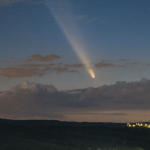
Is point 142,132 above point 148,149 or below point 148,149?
above

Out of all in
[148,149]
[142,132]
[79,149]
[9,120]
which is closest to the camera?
[79,149]

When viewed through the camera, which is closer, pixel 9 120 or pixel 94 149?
pixel 94 149

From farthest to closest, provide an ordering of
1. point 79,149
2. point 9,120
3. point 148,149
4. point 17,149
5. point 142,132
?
1. point 9,120
2. point 142,132
3. point 148,149
4. point 79,149
5. point 17,149

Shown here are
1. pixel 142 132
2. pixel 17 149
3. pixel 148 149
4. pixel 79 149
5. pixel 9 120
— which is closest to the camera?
pixel 17 149

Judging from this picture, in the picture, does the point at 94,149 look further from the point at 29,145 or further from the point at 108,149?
the point at 29,145

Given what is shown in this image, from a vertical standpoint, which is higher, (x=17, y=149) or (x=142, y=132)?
(x=142, y=132)

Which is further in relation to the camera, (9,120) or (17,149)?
(9,120)

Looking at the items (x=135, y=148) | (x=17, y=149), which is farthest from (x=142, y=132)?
(x=17, y=149)

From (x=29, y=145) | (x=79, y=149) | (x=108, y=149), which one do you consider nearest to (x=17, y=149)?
(x=29, y=145)

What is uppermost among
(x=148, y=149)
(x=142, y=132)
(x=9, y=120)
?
(x=9, y=120)

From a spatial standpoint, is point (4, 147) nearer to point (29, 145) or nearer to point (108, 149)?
point (29, 145)
